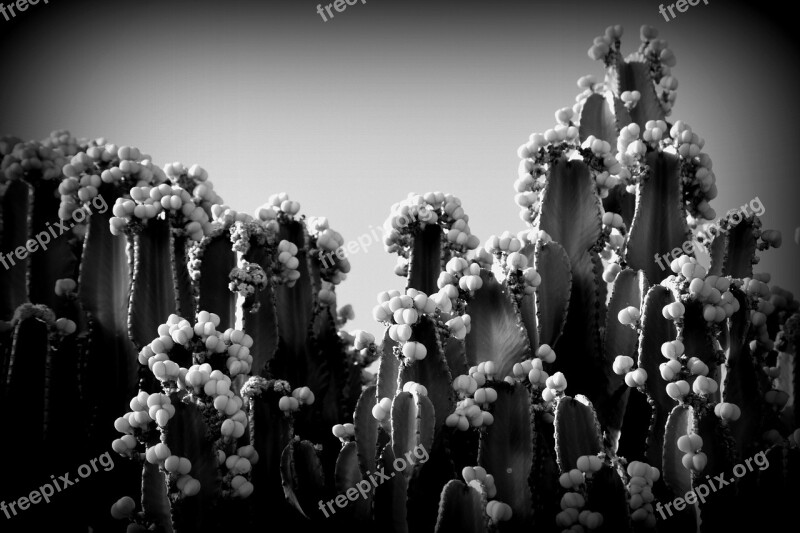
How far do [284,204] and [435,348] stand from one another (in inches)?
22.2

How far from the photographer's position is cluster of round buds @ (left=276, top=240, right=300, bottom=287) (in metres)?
1.57

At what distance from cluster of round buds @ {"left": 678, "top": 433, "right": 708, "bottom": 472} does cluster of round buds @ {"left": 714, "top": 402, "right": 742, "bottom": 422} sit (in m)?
0.06

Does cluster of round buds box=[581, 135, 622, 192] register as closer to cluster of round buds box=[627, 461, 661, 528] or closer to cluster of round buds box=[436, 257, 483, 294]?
cluster of round buds box=[436, 257, 483, 294]

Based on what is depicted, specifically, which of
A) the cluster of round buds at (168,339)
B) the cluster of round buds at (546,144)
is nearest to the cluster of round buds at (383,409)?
the cluster of round buds at (168,339)

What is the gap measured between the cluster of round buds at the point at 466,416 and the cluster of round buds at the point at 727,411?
390 millimetres

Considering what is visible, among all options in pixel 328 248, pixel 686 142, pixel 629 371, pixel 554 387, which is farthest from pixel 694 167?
pixel 328 248

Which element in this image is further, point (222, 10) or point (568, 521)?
point (222, 10)

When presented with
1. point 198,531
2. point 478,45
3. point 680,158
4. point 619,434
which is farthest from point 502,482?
point 478,45

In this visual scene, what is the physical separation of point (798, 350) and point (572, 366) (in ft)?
1.33

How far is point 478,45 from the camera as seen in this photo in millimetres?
1767

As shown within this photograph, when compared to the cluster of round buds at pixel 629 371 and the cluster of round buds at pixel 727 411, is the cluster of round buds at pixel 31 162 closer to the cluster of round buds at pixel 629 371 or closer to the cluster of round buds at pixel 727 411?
the cluster of round buds at pixel 629 371

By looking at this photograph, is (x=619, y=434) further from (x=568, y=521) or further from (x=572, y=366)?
(x=568, y=521)

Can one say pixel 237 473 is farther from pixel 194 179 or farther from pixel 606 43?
pixel 606 43

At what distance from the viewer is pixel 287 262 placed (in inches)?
61.7
